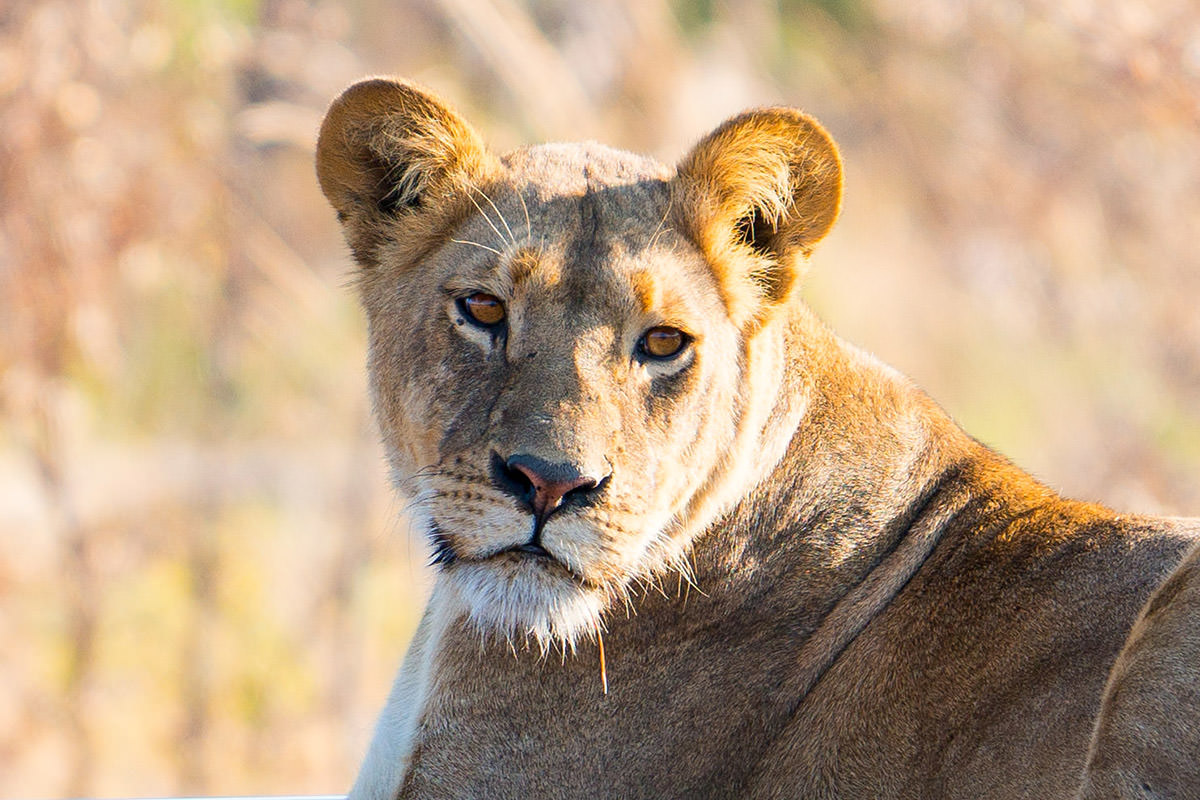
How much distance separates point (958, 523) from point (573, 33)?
11.0 metres

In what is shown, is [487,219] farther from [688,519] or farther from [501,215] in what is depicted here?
[688,519]

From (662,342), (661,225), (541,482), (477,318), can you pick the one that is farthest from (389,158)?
(541,482)

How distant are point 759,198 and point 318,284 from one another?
9186 mm

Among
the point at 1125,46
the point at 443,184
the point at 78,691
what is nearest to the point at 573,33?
the point at 1125,46

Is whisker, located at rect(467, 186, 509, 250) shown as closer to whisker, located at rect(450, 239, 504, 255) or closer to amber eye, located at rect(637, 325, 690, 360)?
whisker, located at rect(450, 239, 504, 255)

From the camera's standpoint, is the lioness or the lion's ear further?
the lion's ear

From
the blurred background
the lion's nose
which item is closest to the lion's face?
the lion's nose

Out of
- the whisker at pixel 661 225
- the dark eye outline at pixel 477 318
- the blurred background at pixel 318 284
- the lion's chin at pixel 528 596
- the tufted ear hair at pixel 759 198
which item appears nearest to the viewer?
the lion's chin at pixel 528 596

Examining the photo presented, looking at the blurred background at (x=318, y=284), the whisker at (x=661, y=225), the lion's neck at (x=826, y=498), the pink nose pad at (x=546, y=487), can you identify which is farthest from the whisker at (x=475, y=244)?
the blurred background at (x=318, y=284)

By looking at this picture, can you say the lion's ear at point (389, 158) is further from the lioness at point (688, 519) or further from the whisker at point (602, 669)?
the whisker at point (602, 669)

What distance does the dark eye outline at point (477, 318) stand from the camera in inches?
125

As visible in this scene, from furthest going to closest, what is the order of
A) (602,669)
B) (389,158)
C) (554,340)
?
(389,158), (602,669), (554,340)

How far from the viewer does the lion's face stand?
117 inches

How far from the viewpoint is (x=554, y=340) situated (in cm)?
308
